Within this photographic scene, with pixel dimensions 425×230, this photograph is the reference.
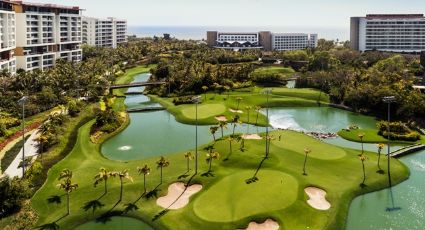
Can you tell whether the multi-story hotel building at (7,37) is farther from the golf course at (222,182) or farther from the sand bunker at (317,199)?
the sand bunker at (317,199)

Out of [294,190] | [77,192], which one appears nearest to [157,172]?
[77,192]

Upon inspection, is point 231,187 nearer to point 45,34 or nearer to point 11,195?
point 11,195

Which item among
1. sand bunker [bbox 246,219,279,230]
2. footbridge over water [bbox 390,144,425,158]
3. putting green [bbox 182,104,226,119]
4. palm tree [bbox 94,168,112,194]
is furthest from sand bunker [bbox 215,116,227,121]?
sand bunker [bbox 246,219,279,230]

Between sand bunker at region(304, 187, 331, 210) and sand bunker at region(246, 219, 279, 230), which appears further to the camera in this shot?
sand bunker at region(304, 187, 331, 210)

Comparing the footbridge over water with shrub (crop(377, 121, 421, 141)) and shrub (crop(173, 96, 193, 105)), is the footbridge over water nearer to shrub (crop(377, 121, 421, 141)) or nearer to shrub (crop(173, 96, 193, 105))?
shrub (crop(377, 121, 421, 141))

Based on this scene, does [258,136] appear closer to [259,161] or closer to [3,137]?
[259,161]

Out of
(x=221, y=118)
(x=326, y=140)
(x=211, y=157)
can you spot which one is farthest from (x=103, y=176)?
(x=221, y=118)
